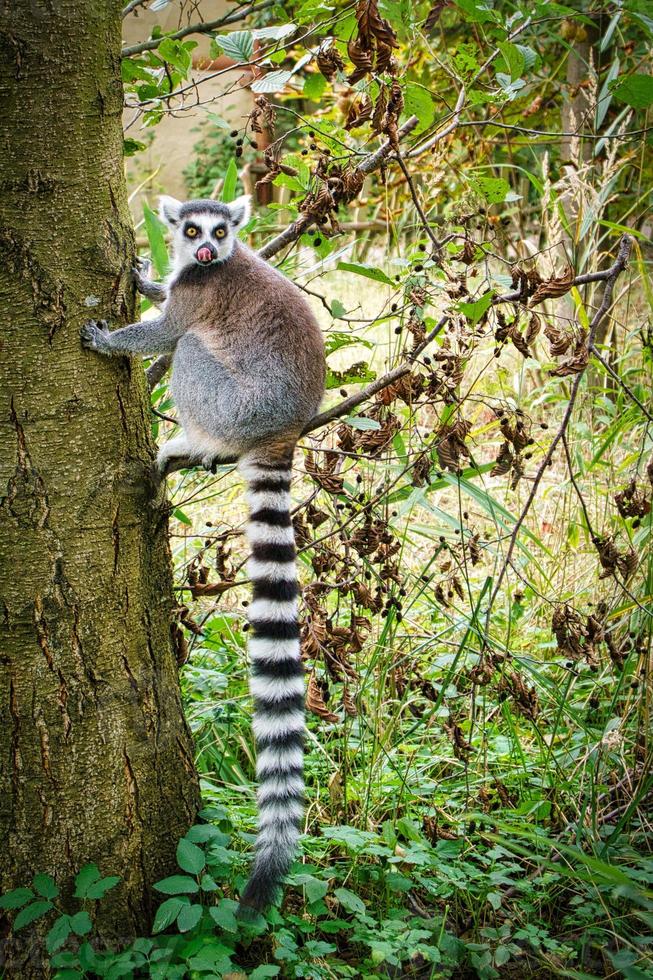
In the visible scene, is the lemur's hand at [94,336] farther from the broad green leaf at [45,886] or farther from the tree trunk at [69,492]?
the broad green leaf at [45,886]

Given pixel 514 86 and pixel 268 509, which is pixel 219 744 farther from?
pixel 514 86

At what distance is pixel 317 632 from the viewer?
260 cm

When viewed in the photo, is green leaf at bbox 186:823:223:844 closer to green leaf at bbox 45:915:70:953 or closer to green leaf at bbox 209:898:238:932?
green leaf at bbox 209:898:238:932

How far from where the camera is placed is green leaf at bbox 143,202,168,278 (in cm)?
324

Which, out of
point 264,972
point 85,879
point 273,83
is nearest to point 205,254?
point 273,83

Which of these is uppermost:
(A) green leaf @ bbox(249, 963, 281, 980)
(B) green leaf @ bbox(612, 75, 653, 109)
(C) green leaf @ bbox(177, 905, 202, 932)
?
(B) green leaf @ bbox(612, 75, 653, 109)

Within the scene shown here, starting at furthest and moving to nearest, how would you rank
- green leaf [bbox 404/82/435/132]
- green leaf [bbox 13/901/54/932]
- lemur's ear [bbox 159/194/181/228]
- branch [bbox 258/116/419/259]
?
1. lemur's ear [bbox 159/194/181/228]
2. branch [bbox 258/116/419/259]
3. green leaf [bbox 404/82/435/132]
4. green leaf [bbox 13/901/54/932]

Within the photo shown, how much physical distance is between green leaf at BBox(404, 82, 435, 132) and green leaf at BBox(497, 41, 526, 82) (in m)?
0.28

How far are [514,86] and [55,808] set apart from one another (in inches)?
98.6

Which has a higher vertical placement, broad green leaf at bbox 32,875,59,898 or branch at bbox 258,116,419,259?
branch at bbox 258,116,419,259

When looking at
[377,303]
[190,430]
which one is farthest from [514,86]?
[377,303]

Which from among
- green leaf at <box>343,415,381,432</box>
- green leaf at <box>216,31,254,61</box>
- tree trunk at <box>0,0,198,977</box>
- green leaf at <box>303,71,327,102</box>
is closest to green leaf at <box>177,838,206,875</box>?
tree trunk at <box>0,0,198,977</box>

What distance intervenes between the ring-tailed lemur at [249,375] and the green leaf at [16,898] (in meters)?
0.77

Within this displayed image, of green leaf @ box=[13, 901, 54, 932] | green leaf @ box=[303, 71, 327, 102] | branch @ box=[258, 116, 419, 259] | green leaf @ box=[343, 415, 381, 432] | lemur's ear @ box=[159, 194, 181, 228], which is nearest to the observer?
green leaf @ box=[13, 901, 54, 932]
